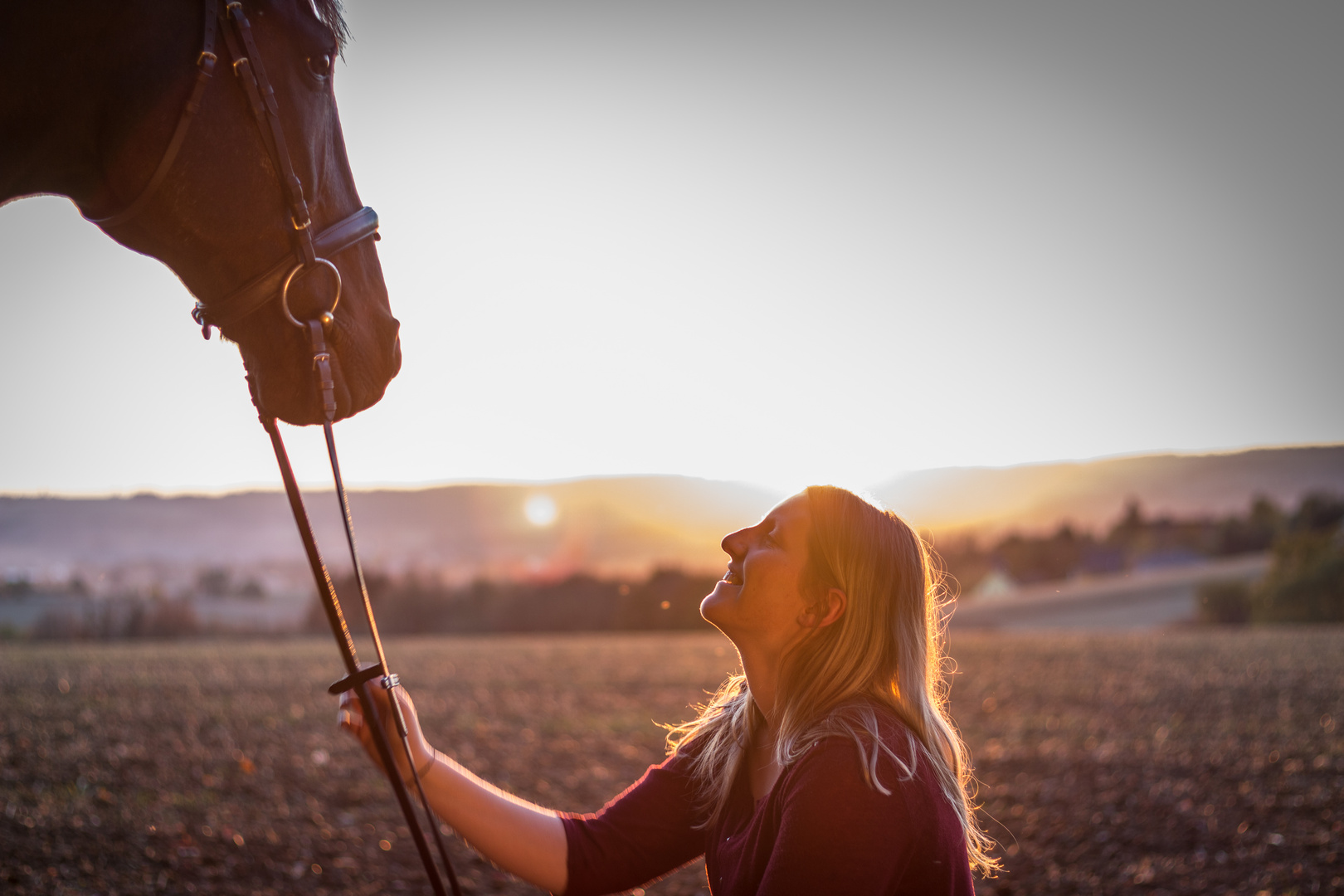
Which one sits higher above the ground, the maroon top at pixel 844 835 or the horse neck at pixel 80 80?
the horse neck at pixel 80 80

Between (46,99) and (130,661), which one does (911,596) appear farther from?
(130,661)

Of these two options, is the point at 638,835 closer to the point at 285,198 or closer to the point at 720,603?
the point at 720,603

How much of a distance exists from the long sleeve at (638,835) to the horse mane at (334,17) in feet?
6.51

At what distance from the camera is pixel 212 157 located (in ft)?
5.34

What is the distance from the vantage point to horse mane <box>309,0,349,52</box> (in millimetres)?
1771

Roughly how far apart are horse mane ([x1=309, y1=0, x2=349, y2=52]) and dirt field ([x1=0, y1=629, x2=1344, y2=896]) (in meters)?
4.85

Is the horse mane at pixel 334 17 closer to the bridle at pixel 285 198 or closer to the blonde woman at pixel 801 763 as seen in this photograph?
the bridle at pixel 285 198

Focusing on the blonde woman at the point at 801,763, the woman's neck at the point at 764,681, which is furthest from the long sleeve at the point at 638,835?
the woman's neck at the point at 764,681

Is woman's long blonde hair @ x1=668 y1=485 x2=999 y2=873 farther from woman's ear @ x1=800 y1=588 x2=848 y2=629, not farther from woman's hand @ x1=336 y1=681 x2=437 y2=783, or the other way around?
woman's hand @ x1=336 y1=681 x2=437 y2=783

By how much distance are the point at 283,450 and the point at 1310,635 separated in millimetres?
19212

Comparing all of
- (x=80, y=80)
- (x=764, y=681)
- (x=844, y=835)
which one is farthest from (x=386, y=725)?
(x=80, y=80)

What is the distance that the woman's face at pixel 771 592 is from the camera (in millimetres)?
1993

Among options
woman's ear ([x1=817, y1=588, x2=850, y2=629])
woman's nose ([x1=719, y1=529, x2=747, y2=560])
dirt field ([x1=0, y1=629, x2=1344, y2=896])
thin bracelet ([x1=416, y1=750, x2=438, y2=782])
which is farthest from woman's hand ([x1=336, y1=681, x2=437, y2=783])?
dirt field ([x1=0, y1=629, x2=1344, y2=896])

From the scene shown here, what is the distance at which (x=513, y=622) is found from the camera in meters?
25.8
